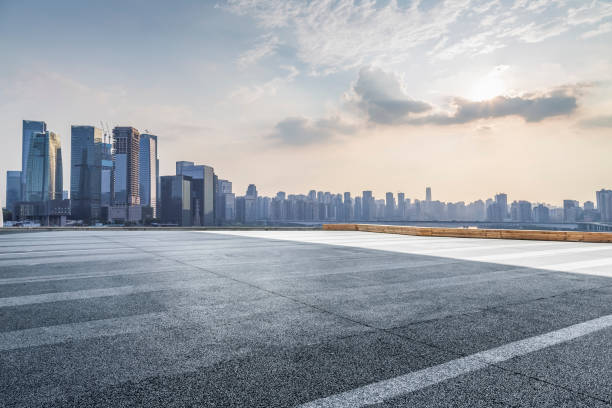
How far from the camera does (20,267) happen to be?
8273 mm

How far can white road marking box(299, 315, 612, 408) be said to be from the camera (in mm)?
2352

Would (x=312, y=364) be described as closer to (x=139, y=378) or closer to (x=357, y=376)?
(x=357, y=376)

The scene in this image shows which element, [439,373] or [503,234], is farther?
[503,234]

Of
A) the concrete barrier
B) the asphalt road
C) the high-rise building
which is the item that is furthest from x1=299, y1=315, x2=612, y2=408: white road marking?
the high-rise building

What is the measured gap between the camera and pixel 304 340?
3531 mm

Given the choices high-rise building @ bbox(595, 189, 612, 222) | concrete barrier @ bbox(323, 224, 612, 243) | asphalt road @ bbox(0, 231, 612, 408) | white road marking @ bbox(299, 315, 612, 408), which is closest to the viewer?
white road marking @ bbox(299, 315, 612, 408)

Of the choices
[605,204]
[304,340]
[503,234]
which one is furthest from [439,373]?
[605,204]

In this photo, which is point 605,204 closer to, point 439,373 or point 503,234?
point 503,234

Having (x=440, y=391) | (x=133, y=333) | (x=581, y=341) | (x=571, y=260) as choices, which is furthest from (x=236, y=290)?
(x=571, y=260)

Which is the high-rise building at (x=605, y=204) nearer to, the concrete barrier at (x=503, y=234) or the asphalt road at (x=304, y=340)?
the concrete barrier at (x=503, y=234)

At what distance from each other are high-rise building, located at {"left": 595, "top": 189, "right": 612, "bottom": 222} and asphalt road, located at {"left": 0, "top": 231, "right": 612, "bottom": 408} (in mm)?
224156

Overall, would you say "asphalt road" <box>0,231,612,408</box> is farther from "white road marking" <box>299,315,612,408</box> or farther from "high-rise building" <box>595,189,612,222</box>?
"high-rise building" <box>595,189,612,222</box>

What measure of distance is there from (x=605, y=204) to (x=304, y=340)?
773 feet

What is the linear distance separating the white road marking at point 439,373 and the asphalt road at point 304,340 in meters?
0.01
